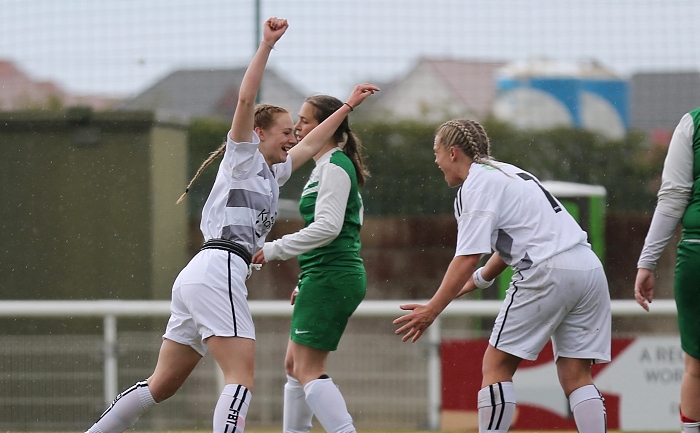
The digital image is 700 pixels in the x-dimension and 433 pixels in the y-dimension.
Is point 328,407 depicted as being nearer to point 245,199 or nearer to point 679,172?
point 245,199

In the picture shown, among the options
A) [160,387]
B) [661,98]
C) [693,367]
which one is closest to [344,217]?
[160,387]

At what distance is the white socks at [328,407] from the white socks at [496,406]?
0.67 metres

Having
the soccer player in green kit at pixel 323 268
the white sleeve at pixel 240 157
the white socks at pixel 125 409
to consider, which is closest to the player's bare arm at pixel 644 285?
the soccer player in green kit at pixel 323 268

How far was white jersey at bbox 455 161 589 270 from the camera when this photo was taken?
3.93m

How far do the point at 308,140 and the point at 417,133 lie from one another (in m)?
2.23

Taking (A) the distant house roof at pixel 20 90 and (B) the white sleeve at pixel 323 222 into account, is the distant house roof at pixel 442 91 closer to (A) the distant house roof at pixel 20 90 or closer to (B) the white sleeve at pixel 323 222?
(B) the white sleeve at pixel 323 222

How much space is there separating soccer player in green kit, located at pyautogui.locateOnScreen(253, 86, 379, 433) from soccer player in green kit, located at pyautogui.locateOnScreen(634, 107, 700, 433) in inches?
56.0

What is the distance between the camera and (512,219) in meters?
4.01

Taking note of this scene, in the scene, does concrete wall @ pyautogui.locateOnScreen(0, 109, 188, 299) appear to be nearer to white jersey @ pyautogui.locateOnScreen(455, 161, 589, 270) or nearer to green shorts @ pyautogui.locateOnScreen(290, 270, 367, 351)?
green shorts @ pyautogui.locateOnScreen(290, 270, 367, 351)

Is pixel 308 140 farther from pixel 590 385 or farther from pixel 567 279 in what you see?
pixel 590 385

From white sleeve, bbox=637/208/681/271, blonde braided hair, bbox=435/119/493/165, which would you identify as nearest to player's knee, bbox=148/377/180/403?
blonde braided hair, bbox=435/119/493/165

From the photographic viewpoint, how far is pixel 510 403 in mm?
4035

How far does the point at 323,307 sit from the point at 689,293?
1.67 m

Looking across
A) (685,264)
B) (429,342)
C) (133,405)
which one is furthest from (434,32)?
(133,405)
